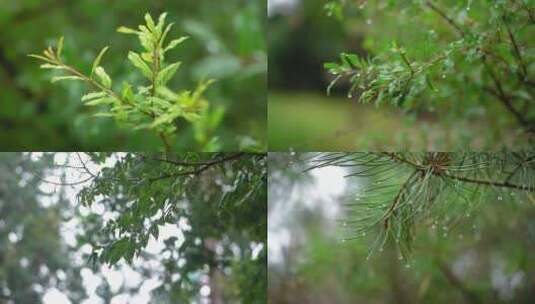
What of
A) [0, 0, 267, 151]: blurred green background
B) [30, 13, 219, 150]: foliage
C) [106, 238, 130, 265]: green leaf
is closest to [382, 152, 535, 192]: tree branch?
[30, 13, 219, 150]: foliage

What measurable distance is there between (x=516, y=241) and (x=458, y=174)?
617 millimetres

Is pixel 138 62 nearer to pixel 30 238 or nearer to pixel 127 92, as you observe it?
pixel 127 92

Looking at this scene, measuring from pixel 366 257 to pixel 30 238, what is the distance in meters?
0.52

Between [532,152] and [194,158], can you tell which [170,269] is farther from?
[532,152]

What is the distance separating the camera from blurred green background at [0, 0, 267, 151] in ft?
6.42

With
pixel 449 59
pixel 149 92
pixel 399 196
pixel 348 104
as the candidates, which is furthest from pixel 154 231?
pixel 348 104

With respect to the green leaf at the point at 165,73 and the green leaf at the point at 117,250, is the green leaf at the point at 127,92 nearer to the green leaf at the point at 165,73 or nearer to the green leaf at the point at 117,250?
the green leaf at the point at 165,73

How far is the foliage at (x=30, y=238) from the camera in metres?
1.12

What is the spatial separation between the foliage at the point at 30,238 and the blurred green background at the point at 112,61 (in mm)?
645

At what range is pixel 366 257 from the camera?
4.28 feet

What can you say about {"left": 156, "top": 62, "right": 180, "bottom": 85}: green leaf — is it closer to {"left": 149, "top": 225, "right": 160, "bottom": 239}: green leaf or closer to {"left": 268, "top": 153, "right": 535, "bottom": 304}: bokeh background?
{"left": 149, "top": 225, "right": 160, "bottom": 239}: green leaf

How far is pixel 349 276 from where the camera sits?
5.50ft

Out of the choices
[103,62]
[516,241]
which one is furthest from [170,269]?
[103,62]

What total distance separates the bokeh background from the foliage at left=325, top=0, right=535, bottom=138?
0.19 meters
